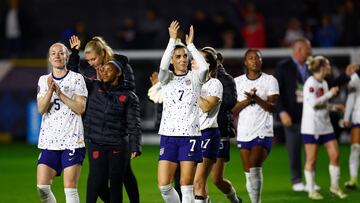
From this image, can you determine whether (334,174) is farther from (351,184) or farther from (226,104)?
(226,104)

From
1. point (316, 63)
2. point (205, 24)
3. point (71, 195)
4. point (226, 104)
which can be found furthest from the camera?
point (205, 24)

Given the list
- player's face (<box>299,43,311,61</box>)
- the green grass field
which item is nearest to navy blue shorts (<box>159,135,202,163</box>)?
the green grass field

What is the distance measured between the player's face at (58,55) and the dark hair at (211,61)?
1.87 m

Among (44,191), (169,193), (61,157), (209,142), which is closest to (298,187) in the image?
(209,142)

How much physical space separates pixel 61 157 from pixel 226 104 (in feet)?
7.84

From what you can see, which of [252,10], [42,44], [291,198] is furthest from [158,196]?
[42,44]

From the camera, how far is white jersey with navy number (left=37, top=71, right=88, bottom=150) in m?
11.4

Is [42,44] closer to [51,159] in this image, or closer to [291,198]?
[291,198]

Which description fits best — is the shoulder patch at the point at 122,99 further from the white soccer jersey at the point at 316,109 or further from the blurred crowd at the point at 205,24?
the blurred crowd at the point at 205,24

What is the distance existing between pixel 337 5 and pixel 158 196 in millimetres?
16974

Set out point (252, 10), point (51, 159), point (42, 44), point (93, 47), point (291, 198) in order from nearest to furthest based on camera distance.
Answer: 1. point (51, 159)
2. point (93, 47)
3. point (291, 198)
4. point (252, 10)
5. point (42, 44)

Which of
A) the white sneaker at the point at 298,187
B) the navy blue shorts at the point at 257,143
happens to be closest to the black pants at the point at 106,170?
the navy blue shorts at the point at 257,143

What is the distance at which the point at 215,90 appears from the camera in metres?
12.0

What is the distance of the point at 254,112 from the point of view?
1360 cm
